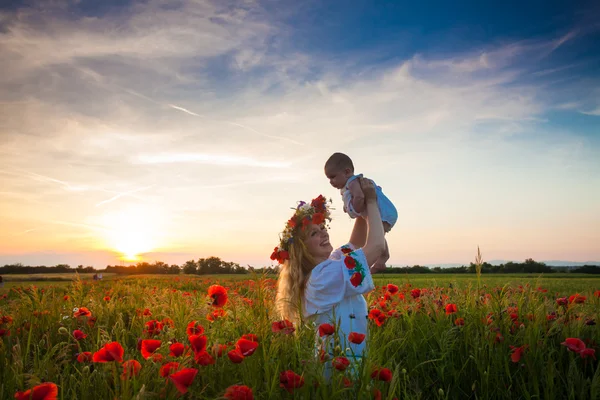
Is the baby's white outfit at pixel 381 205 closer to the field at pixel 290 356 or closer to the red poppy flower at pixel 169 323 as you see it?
the field at pixel 290 356

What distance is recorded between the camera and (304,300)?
443 cm

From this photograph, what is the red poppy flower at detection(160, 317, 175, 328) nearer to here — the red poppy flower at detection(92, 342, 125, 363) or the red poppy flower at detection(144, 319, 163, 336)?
the red poppy flower at detection(144, 319, 163, 336)

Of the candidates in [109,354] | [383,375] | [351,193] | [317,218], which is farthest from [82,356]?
[351,193]

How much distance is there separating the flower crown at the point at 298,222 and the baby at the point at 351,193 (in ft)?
4.67

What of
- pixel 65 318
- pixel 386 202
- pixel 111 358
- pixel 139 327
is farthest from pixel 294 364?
pixel 386 202

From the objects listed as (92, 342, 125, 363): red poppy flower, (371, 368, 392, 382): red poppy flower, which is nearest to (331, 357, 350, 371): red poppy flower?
(371, 368, 392, 382): red poppy flower

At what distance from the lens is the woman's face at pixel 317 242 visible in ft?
15.7

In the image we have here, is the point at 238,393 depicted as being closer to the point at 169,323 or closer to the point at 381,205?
the point at 169,323

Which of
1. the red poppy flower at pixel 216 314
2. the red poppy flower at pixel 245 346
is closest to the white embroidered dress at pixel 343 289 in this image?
the red poppy flower at pixel 216 314

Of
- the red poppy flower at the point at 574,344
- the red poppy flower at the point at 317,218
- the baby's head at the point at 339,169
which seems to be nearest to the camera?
the red poppy flower at the point at 574,344

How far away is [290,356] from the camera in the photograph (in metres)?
3.15

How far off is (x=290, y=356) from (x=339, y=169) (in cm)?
410

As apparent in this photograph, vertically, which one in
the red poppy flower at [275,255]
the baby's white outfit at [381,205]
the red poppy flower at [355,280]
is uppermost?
the baby's white outfit at [381,205]

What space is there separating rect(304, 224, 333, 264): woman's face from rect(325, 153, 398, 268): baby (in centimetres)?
147
